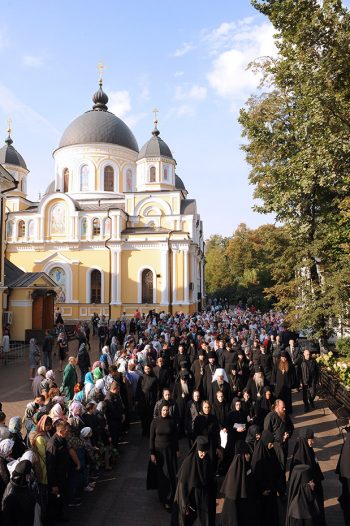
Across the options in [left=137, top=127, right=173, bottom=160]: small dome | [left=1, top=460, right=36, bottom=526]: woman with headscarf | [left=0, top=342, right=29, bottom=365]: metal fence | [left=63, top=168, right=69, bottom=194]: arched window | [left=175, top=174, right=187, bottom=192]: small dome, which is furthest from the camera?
[left=175, top=174, right=187, bottom=192]: small dome

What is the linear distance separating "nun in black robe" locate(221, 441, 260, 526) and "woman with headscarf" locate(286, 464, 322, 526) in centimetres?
45

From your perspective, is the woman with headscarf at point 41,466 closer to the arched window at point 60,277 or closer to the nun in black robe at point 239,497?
the nun in black robe at point 239,497

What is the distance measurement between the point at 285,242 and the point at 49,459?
13203 millimetres

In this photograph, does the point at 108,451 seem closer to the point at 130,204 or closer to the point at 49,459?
the point at 49,459

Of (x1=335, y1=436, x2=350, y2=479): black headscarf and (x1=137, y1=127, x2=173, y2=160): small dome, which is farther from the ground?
(x1=137, y1=127, x2=173, y2=160): small dome

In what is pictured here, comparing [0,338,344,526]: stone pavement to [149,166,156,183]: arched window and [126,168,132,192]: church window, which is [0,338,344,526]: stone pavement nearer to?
[149,166,156,183]: arched window

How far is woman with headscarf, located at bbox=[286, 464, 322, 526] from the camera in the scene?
15.0ft

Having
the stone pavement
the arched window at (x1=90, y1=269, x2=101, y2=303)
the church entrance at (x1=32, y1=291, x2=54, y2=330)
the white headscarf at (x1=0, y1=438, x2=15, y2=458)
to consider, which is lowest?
the stone pavement

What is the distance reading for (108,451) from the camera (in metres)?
7.52

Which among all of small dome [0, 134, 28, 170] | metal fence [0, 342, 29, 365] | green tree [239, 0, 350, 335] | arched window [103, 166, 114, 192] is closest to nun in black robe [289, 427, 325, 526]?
green tree [239, 0, 350, 335]

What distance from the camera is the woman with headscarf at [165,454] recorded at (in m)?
6.26

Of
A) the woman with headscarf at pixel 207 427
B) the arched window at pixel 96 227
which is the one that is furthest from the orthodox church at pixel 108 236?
the woman with headscarf at pixel 207 427

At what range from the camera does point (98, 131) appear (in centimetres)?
3756

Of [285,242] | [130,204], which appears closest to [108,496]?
[285,242]
